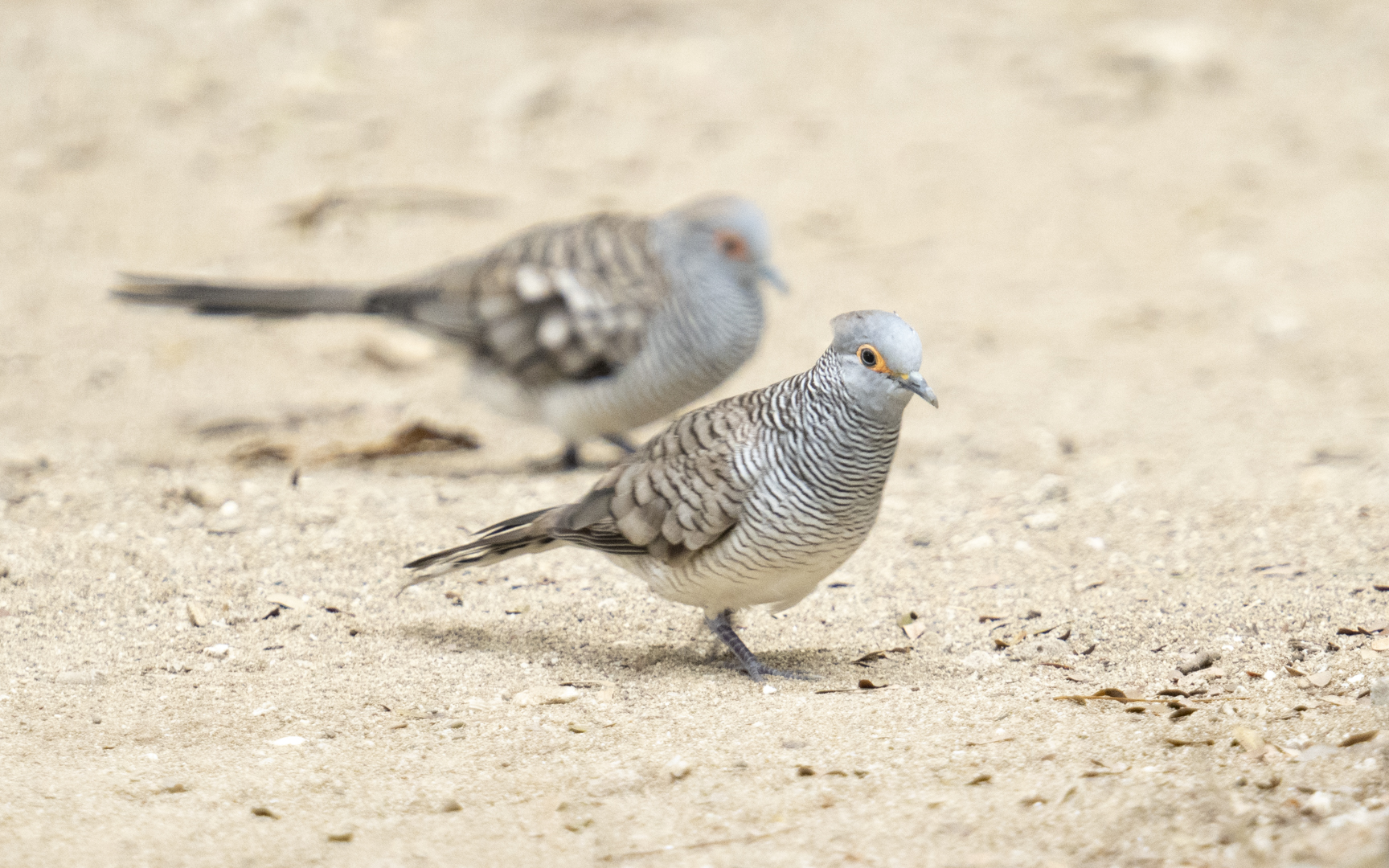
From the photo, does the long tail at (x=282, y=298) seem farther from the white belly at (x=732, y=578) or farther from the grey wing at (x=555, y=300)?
the white belly at (x=732, y=578)

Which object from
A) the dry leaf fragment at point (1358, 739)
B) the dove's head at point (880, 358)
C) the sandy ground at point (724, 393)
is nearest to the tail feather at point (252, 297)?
the sandy ground at point (724, 393)

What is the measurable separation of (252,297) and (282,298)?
0.42ft

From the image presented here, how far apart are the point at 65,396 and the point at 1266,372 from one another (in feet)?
19.5

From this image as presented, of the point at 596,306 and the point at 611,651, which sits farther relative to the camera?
the point at 596,306

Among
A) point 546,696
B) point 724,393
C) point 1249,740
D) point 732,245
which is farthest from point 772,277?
point 1249,740

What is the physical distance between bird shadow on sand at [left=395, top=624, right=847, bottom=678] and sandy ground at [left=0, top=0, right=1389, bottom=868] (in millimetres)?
22

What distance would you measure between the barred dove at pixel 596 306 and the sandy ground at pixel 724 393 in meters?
0.43

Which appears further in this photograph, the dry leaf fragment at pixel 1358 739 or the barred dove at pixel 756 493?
the barred dove at pixel 756 493

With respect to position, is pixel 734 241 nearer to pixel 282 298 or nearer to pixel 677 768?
pixel 282 298

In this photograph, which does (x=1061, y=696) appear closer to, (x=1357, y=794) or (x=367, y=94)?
(x=1357, y=794)

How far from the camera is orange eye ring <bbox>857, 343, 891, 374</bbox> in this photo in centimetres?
364

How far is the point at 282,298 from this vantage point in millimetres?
6293

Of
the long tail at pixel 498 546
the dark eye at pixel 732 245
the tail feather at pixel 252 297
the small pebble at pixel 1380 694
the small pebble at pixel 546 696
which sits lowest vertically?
the tail feather at pixel 252 297

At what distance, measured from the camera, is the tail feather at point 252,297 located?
6.20 m
